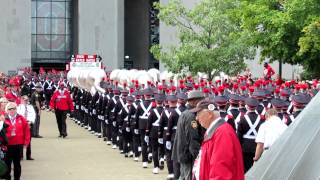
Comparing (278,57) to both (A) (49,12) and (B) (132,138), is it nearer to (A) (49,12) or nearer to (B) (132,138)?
(B) (132,138)

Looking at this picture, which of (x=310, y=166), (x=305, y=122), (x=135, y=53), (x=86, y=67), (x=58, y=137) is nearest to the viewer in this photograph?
(x=310, y=166)

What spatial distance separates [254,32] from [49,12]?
174ft

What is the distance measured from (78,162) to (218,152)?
1426 cm

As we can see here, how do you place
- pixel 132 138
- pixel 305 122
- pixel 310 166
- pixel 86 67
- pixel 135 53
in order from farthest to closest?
pixel 135 53 → pixel 86 67 → pixel 132 138 → pixel 305 122 → pixel 310 166

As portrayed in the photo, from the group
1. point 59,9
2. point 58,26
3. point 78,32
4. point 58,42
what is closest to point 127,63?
point 78,32

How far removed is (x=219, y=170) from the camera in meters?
7.59

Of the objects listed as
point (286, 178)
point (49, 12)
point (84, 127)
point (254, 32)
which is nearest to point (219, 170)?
point (286, 178)

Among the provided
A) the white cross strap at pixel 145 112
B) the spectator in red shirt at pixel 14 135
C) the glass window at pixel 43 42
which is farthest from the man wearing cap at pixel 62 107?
the glass window at pixel 43 42

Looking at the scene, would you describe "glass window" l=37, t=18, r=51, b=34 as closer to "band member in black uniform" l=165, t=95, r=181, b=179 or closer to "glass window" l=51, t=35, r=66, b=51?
"glass window" l=51, t=35, r=66, b=51

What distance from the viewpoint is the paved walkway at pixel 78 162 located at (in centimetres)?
1861

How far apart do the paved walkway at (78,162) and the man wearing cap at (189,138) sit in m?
5.71

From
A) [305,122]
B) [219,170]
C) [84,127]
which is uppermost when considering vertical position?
[305,122]

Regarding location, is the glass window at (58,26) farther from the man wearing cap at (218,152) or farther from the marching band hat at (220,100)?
the man wearing cap at (218,152)

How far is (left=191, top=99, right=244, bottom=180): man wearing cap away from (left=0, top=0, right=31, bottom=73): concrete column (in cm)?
5784
